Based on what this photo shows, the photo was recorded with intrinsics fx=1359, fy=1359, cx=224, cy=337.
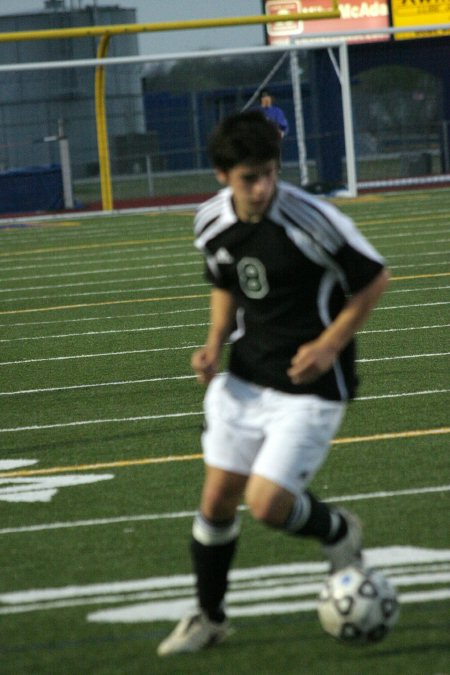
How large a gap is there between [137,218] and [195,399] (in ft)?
53.9

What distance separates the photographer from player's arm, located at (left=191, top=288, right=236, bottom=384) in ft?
14.2

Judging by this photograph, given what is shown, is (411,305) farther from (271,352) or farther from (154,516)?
(271,352)

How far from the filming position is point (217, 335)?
14.4ft

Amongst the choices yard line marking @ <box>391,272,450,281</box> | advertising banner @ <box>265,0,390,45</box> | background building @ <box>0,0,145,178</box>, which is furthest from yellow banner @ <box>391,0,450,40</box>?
yard line marking @ <box>391,272,450,281</box>

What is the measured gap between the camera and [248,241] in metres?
4.17

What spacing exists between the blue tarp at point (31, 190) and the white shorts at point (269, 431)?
924 inches

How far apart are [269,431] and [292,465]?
0.15m

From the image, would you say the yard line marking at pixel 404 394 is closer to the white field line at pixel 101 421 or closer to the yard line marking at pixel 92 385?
the white field line at pixel 101 421

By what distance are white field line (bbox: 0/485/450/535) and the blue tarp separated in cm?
2184

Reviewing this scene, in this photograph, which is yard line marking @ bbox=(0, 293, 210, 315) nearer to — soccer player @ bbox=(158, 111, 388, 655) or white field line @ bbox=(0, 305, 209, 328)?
white field line @ bbox=(0, 305, 209, 328)

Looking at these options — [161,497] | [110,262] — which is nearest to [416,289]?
[110,262]

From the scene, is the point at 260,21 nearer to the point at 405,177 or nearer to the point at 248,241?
the point at 405,177

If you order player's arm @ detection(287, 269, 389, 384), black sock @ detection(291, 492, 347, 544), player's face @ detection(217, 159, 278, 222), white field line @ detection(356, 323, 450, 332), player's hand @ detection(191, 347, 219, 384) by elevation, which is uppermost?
player's face @ detection(217, 159, 278, 222)

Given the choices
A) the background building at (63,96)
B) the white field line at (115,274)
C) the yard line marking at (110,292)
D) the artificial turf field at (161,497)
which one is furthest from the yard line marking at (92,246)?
the background building at (63,96)
